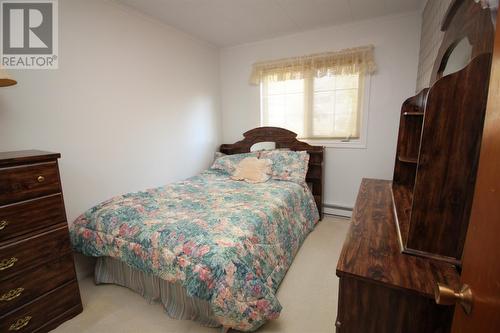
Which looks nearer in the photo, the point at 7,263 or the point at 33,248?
the point at 7,263

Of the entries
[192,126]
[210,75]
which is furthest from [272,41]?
[192,126]

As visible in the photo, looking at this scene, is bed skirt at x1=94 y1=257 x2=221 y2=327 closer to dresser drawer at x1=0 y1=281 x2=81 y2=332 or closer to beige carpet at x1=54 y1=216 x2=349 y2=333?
beige carpet at x1=54 y1=216 x2=349 y2=333

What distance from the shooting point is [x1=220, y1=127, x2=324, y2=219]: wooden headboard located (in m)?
3.02

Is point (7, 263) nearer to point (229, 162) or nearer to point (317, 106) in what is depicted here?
point (229, 162)

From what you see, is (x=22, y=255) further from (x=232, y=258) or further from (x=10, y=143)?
(x=232, y=258)

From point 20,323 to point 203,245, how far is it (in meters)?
1.18

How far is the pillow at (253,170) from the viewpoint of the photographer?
110 inches

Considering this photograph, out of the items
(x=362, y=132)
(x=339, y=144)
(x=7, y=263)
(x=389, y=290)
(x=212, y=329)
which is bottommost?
(x=212, y=329)

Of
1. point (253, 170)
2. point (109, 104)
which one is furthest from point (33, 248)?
Answer: point (253, 170)

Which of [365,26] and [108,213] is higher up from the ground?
[365,26]

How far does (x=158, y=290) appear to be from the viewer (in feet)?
5.72

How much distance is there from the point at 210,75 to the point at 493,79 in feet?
10.9

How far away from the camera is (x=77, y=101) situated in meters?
1.95

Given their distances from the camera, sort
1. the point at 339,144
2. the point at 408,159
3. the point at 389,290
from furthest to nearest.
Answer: the point at 339,144
the point at 408,159
the point at 389,290
